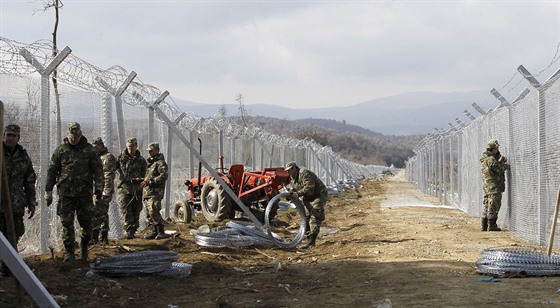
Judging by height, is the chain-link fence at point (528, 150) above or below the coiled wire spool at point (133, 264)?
above

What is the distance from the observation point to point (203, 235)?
10.6 metres

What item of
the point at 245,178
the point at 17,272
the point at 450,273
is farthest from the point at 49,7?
A: the point at 17,272

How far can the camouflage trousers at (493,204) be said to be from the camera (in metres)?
12.6

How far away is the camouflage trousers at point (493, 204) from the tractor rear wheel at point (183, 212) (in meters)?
5.32

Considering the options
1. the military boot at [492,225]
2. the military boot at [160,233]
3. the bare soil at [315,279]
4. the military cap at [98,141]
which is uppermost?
the military cap at [98,141]

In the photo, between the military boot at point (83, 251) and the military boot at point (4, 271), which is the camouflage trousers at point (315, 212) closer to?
the military boot at point (83, 251)

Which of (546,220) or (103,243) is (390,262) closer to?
(546,220)

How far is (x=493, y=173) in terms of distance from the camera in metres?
12.5

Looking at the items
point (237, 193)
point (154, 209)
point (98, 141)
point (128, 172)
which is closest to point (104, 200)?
point (98, 141)

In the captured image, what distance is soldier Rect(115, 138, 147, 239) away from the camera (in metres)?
10.9

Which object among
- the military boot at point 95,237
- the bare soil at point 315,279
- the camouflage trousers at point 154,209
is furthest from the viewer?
the camouflage trousers at point 154,209

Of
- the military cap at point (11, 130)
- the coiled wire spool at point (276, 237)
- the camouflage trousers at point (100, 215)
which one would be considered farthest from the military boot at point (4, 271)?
the coiled wire spool at point (276, 237)

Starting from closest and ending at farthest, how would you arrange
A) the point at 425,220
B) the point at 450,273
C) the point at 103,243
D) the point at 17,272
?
the point at 17,272 → the point at 450,273 → the point at 103,243 → the point at 425,220

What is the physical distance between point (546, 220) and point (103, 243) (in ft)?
19.5
